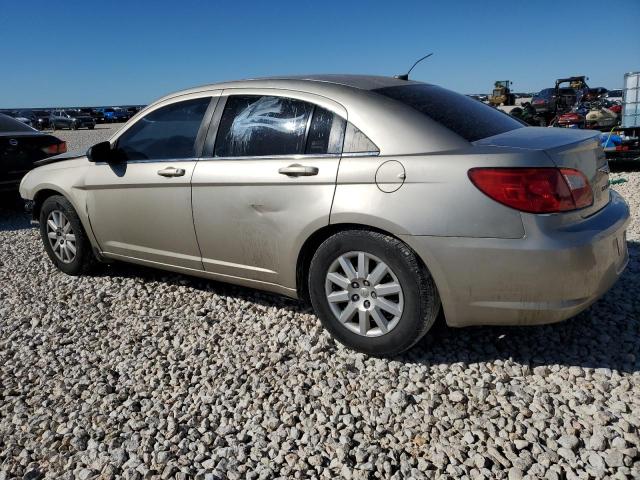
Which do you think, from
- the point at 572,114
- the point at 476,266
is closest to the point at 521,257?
the point at 476,266

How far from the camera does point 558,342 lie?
10.1 ft

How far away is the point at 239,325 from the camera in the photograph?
3635 mm

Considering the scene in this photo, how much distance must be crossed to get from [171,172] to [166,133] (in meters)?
0.45

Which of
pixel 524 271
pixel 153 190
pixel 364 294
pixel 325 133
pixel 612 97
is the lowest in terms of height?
pixel 364 294

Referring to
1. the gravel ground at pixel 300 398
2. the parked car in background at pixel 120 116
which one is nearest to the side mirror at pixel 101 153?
the gravel ground at pixel 300 398

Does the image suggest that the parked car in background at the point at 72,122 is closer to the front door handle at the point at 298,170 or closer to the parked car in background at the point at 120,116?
the parked car in background at the point at 120,116

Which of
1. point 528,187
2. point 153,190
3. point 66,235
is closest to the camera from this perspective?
point 528,187

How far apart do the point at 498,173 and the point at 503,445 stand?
1.25 m

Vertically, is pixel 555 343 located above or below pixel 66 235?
below

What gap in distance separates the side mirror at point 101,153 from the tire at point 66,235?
71 centimetres

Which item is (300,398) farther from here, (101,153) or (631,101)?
(631,101)

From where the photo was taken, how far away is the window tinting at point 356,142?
113 inches

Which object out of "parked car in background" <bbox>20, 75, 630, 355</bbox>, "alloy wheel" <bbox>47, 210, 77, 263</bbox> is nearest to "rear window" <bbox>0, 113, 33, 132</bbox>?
"alloy wheel" <bbox>47, 210, 77, 263</bbox>

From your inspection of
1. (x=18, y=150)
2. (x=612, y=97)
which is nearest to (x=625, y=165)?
(x=18, y=150)
